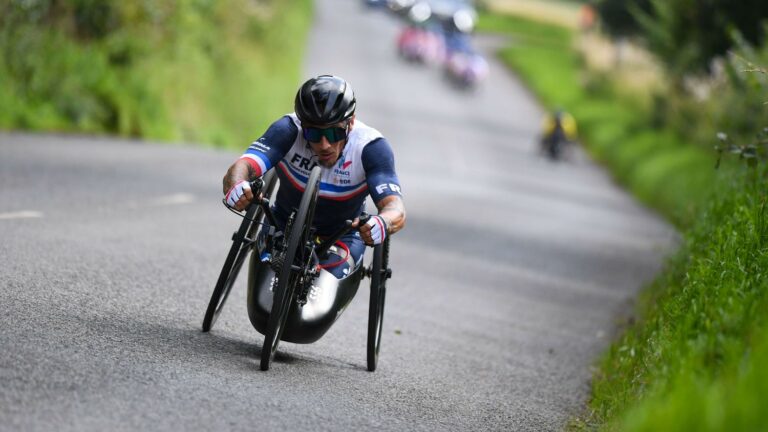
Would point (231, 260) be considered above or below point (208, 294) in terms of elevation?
above

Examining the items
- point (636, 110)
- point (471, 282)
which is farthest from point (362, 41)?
point (471, 282)

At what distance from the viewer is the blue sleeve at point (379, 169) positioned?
780 cm

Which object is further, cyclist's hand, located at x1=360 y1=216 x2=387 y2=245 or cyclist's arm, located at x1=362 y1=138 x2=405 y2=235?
cyclist's arm, located at x1=362 y1=138 x2=405 y2=235

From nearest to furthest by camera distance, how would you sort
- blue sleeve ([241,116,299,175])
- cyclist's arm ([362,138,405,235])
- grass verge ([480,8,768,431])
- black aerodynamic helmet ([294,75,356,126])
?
grass verge ([480,8,768,431]) < black aerodynamic helmet ([294,75,356,126]) < cyclist's arm ([362,138,405,235]) < blue sleeve ([241,116,299,175])

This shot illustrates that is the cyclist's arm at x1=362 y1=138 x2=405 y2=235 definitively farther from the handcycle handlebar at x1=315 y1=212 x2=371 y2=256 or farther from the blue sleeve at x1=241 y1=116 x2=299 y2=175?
the blue sleeve at x1=241 y1=116 x2=299 y2=175

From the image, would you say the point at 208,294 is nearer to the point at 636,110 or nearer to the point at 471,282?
the point at 471,282

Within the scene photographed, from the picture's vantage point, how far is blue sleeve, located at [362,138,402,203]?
780 centimetres

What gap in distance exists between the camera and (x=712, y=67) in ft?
117

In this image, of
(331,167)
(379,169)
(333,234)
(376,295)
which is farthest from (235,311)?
(379,169)

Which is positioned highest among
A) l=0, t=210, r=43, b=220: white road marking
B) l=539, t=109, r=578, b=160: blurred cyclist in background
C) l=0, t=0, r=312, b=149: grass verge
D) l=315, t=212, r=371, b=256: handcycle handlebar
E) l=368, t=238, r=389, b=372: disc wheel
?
l=315, t=212, r=371, b=256: handcycle handlebar

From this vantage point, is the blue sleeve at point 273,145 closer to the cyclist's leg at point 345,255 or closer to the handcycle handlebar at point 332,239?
the handcycle handlebar at point 332,239

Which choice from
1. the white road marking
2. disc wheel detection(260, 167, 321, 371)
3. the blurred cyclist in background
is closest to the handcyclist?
disc wheel detection(260, 167, 321, 371)

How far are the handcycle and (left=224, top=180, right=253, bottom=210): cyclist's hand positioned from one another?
0.08 m

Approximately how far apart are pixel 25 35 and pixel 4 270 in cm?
1470
